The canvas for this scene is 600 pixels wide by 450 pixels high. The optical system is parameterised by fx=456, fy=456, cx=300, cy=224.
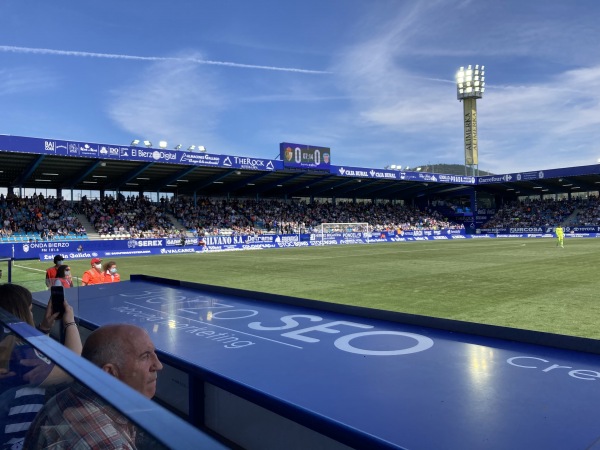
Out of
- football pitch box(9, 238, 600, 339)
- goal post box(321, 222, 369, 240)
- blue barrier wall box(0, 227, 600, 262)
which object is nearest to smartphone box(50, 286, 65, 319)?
football pitch box(9, 238, 600, 339)

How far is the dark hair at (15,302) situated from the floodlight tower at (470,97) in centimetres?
8434

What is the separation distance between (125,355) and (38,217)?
1814 inches

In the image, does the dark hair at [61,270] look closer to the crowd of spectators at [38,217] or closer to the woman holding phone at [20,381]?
the woman holding phone at [20,381]

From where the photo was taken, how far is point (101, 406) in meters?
1.48

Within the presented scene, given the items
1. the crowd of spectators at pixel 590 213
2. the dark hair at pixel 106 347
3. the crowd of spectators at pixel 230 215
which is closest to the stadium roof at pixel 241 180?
the crowd of spectators at pixel 230 215

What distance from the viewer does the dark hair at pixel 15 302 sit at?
345cm

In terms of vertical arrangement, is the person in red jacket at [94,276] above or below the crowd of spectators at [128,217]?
below

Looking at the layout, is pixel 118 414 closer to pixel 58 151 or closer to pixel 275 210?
pixel 58 151

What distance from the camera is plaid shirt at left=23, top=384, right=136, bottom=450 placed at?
144 cm

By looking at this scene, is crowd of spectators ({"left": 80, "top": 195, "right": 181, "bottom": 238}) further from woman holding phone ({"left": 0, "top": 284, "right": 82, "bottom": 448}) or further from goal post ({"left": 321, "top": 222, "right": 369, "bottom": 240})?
woman holding phone ({"left": 0, "top": 284, "right": 82, "bottom": 448})

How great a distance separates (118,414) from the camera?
134 centimetres

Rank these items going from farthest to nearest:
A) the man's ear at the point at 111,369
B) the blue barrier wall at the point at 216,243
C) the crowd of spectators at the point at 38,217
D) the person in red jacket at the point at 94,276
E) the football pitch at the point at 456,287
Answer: the crowd of spectators at the point at 38,217 < the blue barrier wall at the point at 216,243 < the person in red jacket at the point at 94,276 < the football pitch at the point at 456,287 < the man's ear at the point at 111,369

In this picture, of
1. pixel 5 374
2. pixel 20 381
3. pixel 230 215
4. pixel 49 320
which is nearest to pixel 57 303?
pixel 49 320

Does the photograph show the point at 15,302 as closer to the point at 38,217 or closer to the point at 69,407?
the point at 69,407
